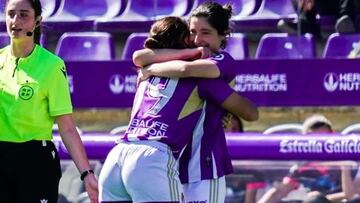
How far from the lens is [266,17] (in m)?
11.3

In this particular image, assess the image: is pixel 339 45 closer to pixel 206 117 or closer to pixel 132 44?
pixel 132 44

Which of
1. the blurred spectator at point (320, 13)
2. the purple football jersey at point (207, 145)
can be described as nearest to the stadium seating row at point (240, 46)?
the blurred spectator at point (320, 13)

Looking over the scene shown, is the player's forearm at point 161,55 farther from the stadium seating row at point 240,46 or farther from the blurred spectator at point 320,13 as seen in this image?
the blurred spectator at point 320,13

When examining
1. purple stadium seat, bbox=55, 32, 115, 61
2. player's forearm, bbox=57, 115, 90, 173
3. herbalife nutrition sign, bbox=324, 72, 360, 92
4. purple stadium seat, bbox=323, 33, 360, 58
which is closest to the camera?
player's forearm, bbox=57, 115, 90, 173

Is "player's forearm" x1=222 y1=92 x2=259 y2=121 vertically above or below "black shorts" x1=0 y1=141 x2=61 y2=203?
above

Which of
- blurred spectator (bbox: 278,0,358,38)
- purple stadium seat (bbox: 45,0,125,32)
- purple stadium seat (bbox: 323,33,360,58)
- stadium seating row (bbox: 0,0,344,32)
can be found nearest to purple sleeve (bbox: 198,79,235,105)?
purple stadium seat (bbox: 323,33,360,58)

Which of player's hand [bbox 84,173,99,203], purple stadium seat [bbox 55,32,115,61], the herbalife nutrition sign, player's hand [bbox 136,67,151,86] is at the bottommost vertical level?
the herbalife nutrition sign

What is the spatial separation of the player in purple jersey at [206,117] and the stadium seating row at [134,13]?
6.28 meters

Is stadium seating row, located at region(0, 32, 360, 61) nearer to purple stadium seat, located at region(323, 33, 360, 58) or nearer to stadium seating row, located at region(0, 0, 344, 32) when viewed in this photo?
purple stadium seat, located at region(323, 33, 360, 58)

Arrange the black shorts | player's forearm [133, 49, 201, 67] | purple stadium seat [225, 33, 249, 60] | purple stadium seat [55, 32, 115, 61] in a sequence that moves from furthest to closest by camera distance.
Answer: purple stadium seat [55, 32, 115, 61] < purple stadium seat [225, 33, 249, 60] < player's forearm [133, 49, 201, 67] < the black shorts

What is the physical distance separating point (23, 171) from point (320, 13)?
22.3 ft

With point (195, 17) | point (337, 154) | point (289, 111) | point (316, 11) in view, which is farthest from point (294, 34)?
point (195, 17)

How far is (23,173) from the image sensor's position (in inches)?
176

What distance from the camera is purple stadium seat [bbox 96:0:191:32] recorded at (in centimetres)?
1156
